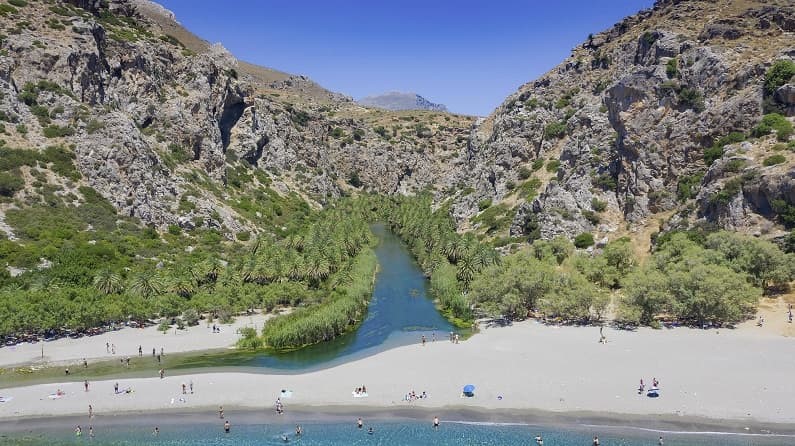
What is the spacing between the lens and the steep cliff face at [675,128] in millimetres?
77438

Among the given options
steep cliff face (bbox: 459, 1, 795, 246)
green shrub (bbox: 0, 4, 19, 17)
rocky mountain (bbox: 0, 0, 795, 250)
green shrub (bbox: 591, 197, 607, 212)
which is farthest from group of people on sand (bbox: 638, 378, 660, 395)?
green shrub (bbox: 0, 4, 19, 17)

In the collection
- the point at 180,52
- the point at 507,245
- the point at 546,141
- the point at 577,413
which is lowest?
the point at 577,413

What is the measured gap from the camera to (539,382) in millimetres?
47219

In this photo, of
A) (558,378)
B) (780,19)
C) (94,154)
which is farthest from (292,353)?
(780,19)

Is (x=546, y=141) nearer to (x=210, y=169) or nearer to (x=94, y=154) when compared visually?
(x=210, y=169)

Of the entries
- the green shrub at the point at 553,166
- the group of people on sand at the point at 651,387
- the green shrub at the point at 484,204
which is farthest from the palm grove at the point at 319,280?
the green shrub at the point at 484,204

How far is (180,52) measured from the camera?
148 meters

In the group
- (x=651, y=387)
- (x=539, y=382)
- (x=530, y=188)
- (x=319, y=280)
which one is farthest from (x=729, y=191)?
(x=319, y=280)

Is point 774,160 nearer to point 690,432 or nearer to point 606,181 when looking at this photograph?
point 606,181

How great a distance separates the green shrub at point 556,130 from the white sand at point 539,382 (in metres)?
79.7

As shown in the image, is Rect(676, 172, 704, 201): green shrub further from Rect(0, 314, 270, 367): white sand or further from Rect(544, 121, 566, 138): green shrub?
Rect(0, 314, 270, 367): white sand

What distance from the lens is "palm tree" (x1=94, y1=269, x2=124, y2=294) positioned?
67.4m

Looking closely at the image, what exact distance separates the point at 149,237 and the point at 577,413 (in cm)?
7951

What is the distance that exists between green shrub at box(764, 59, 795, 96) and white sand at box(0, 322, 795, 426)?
4676cm
